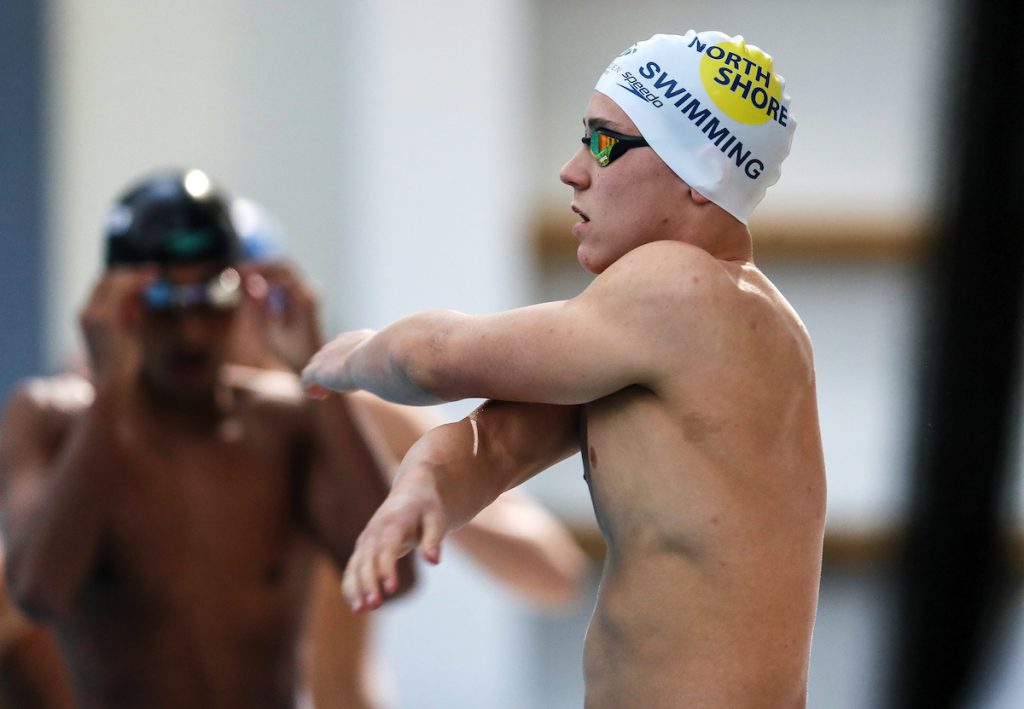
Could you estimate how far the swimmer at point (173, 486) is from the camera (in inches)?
84.6

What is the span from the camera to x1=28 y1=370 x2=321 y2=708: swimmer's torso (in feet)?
7.16

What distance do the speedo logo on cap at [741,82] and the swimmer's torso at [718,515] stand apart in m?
0.14

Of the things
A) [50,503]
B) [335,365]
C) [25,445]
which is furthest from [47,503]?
[335,365]

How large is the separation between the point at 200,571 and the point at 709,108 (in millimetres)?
1277

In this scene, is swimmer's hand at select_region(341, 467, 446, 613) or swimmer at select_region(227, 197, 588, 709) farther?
swimmer at select_region(227, 197, 588, 709)

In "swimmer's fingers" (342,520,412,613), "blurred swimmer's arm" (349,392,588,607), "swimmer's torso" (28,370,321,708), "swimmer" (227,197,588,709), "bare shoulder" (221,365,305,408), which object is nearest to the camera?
"swimmer's fingers" (342,520,412,613)

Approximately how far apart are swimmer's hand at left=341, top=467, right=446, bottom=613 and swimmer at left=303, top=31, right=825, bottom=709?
22 millimetres

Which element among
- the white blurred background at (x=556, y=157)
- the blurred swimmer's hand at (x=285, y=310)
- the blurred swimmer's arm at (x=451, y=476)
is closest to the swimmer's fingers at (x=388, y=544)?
the blurred swimmer's arm at (x=451, y=476)

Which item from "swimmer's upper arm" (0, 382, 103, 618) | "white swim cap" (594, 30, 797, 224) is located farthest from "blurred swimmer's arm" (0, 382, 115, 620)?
"white swim cap" (594, 30, 797, 224)

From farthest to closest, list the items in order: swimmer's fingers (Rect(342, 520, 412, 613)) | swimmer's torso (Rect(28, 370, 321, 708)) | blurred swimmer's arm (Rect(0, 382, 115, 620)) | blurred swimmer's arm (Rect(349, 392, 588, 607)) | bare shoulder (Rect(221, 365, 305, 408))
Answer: blurred swimmer's arm (Rect(349, 392, 588, 607)) → bare shoulder (Rect(221, 365, 305, 408)) → swimmer's torso (Rect(28, 370, 321, 708)) → blurred swimmer's arm (Rect(0, 382, 115, 620)) → swimmer's fingers (Rect(342, 520, 412, 613))

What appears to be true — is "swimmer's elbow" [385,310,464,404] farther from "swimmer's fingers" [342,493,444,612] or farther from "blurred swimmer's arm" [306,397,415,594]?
"blurred swimmer's arm" [306,397,415,594]

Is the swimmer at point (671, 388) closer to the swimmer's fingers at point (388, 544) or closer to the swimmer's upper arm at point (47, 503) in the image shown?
the swimmer's fingers at point (388, 544)

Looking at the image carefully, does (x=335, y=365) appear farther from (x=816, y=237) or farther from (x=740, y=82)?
(x=816, y=237)

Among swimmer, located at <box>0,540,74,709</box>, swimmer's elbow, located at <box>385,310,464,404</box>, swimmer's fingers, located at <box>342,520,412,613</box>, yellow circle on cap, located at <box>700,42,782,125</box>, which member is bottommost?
swimmer, located at <box>0,540,74,709</box>
